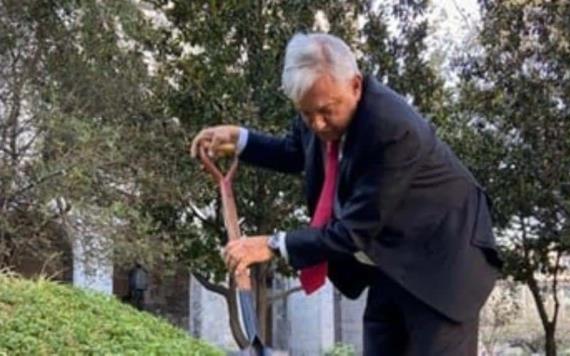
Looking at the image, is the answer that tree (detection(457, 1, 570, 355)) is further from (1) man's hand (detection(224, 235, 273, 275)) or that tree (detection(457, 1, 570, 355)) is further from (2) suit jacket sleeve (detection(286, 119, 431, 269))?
(1) man's hand (detection(224, 235, 273, 275))

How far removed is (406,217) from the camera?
2.11 meters

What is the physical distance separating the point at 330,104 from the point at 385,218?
0.93 feet

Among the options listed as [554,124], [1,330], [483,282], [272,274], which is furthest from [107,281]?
[483,282]

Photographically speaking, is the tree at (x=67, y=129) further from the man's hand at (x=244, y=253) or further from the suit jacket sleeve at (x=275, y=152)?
the man's hand at (x=244, y=253)

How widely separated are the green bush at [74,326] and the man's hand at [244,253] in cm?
214

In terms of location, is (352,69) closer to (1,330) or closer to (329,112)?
(329,112)

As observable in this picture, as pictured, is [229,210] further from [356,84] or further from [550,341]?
[550,341]

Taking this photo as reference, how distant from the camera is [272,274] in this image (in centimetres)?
991

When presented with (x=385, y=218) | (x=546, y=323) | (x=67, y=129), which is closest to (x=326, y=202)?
(x=385, y=218)

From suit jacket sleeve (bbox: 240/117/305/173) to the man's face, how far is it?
0.40 m

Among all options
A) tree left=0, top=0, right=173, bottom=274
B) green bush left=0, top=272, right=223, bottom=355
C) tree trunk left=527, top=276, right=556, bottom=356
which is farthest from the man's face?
tree trunk left=527, top=276, right=556, bottom=356

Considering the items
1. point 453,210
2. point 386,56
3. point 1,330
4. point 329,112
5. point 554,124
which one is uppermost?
point 386,56

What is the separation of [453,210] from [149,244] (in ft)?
18.8

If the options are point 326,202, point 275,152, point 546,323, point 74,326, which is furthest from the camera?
point 546,323
